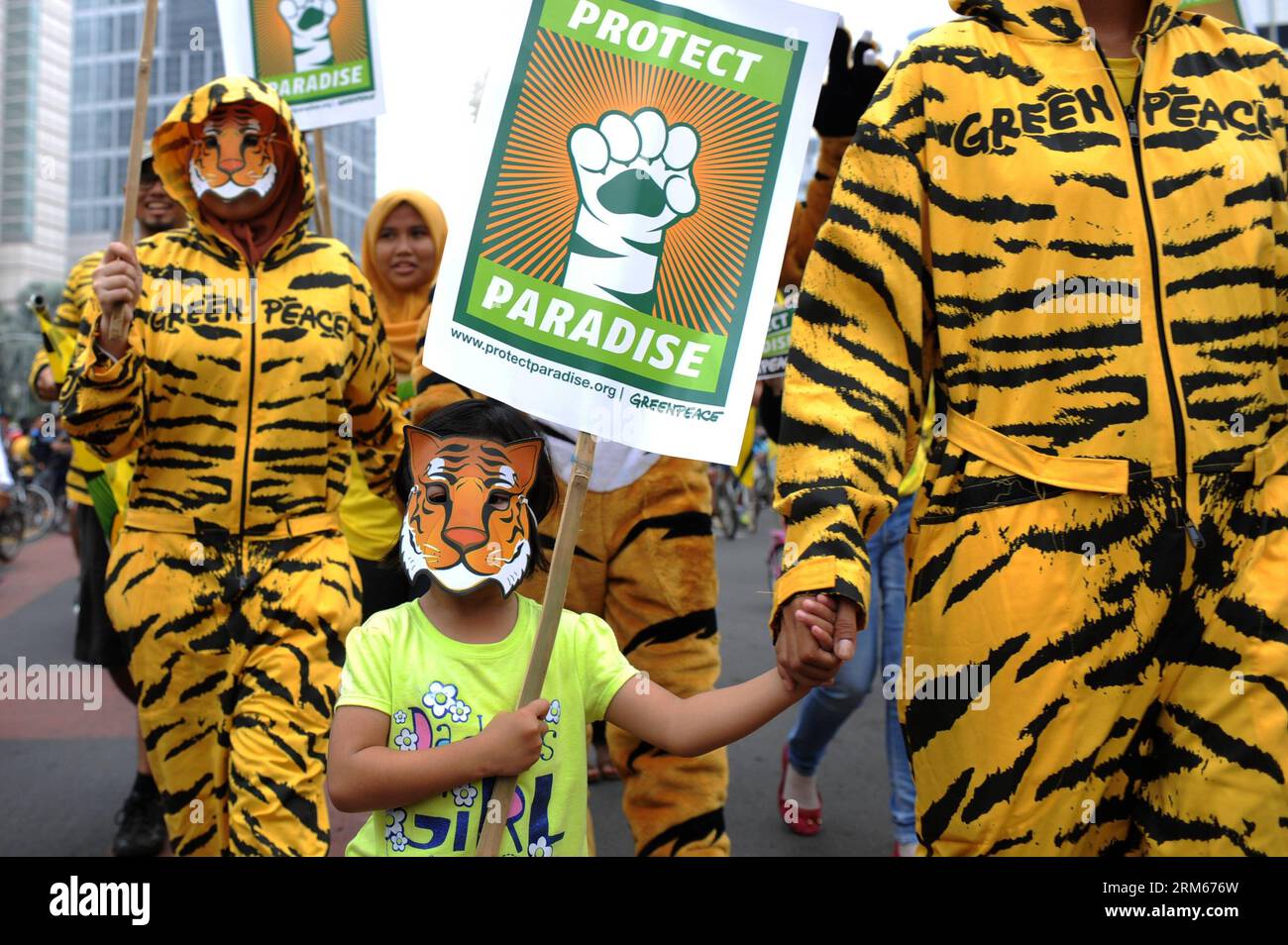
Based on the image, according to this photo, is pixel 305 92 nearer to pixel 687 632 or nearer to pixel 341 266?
pixel 341 266

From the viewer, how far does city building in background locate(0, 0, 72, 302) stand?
293 feet

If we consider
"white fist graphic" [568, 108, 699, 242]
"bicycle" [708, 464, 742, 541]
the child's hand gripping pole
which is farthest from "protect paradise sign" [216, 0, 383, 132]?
"bicycle" [708, 464, 742, 541]

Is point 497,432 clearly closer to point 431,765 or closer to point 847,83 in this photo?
point 431,765

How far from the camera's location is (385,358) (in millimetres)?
3730

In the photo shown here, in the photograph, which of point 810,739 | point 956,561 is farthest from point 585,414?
point 810,739

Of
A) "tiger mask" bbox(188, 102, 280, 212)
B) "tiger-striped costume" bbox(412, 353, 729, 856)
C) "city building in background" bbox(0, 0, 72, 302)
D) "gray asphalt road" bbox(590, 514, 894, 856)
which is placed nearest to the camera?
"tiger-striped costume" bbox(412, 353, 729, 856)

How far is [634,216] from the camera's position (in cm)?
235

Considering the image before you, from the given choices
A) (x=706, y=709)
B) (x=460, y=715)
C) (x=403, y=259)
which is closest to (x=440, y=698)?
(x=460, y=715)

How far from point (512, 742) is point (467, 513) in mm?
436

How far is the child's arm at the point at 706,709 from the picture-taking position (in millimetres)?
2038

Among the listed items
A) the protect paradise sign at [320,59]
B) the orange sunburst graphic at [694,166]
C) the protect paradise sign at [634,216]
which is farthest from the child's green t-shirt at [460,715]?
the protect paradise sign at [320,59]

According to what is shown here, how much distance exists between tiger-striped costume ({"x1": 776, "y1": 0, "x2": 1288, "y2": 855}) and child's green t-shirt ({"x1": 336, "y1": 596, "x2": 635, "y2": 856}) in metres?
0.55

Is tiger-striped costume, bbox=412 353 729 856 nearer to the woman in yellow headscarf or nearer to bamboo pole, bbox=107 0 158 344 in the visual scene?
bamboo pole, bbox=107 0 158 344

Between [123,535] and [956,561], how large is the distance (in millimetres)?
2313
